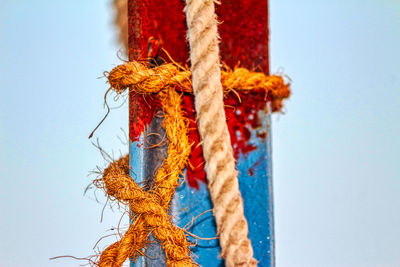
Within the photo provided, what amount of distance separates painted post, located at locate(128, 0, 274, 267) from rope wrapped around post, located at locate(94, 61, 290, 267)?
2 centimetres

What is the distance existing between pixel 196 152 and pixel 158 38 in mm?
170

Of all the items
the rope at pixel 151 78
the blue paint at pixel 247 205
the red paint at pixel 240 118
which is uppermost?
the rope at pixel 151 78

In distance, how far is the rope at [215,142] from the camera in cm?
40

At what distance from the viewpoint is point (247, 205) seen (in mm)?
660

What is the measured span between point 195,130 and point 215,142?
219mm

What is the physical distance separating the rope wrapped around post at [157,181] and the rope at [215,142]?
163 mm

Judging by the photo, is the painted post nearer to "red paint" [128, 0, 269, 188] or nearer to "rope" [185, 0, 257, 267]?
"red paint" [128, 0, 269, 188]

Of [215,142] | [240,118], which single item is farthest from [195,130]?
[215,142]

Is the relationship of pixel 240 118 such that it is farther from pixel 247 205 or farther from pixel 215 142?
pixel 215 142

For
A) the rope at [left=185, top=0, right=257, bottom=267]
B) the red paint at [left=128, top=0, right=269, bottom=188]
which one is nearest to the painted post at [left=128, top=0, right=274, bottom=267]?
the red paint at [left=128, top=0, right=269, bottom=188]

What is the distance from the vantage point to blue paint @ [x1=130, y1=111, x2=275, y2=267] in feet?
2.00

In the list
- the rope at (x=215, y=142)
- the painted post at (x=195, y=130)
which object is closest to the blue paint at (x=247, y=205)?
the painted post at (x=195, y=130)

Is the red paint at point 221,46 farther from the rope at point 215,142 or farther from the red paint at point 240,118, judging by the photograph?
the rope at point 215,142

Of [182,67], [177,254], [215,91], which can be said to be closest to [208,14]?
[215,91]
